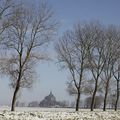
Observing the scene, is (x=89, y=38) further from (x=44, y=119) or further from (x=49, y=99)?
(x=49, y=99)

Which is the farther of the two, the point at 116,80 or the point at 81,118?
the point at 116,80

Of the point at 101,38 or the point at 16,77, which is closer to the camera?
the point at 16,77

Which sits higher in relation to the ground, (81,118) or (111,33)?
(111,33)

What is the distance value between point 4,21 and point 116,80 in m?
32.4

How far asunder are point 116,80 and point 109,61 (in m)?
6.39

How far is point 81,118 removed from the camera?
37719mm

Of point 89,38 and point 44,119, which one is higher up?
point 89,38

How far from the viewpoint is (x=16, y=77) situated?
41.9 metres

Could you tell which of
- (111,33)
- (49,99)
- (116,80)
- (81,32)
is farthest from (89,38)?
(49,99)

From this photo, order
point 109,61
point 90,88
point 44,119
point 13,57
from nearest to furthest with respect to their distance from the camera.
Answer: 1. point 44,119
2. point 13,57
3. point 109,61
4. point 90,88

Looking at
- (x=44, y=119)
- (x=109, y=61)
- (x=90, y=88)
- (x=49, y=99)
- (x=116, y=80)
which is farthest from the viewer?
(x=49, y=99)

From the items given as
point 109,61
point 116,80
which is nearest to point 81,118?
point 109,61

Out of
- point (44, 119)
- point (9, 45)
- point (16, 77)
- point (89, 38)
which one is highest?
point (89, 38)

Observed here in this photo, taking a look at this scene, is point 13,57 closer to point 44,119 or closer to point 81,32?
point 44,119
